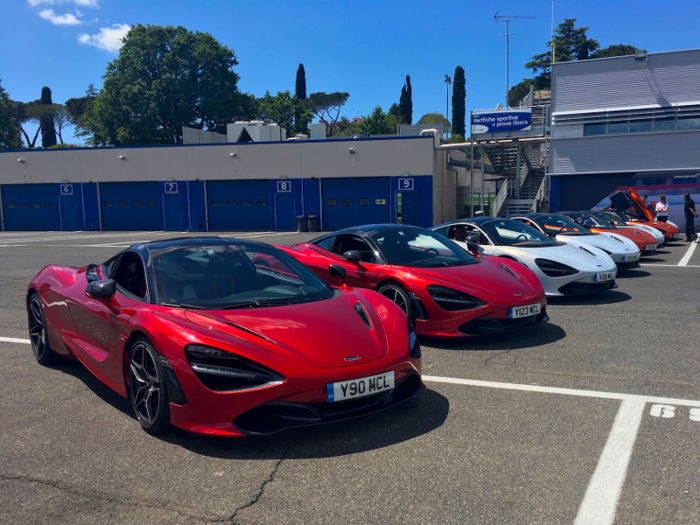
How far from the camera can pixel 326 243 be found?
25.6ft

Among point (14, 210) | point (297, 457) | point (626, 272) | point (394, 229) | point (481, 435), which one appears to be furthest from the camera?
point (14, 210)

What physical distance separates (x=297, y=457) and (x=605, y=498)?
1.68 metres

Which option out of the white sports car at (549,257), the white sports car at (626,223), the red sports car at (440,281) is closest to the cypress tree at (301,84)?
the white sports car at (626,223)

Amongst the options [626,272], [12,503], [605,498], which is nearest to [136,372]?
[12,503]

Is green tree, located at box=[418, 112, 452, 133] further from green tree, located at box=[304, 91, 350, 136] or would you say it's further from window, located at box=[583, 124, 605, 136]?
window, located at box=[583, 124, 605, 136]

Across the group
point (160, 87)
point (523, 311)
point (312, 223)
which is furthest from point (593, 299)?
point (160, 87)

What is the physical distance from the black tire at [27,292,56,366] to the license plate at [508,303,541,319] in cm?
448

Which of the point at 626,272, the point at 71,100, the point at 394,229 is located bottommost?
the point at 626,272

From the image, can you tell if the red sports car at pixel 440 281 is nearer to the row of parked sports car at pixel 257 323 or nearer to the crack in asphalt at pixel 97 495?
the row of parked sports car at pixel 257 323

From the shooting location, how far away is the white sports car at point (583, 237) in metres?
11.1

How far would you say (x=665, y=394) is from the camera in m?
4.41

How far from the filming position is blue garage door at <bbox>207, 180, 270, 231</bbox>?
111 ft

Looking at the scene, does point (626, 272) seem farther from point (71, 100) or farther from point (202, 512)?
point (71, 100)

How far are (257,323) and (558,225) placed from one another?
9.38 meters
